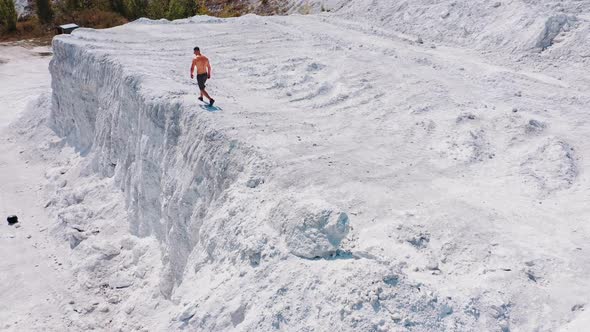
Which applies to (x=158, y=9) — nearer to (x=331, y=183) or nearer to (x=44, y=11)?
(x=44, y=11)

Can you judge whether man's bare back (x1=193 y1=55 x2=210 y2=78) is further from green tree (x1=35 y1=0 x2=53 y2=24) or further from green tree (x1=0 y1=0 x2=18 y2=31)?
green tree (x1=0 y1=0 x2=18 y2=31)

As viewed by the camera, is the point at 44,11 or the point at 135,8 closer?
the point at 135,8

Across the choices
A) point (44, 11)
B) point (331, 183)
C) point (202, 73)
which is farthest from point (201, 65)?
point (44, 11)

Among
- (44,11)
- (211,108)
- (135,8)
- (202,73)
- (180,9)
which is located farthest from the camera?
(44,11)

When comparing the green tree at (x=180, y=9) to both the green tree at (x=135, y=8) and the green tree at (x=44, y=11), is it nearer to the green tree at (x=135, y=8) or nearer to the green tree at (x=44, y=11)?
the green tree at (x=135, y=8)

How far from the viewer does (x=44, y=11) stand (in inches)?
1558

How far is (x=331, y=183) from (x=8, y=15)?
3866 cm

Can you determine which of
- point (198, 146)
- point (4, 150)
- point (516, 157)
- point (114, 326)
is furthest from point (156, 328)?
point (4, 150)

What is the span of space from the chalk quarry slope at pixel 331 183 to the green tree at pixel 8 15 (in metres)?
23.9

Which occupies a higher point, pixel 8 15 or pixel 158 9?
pixel 158 9

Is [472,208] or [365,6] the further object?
[365,6]

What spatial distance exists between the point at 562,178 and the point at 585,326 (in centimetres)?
420

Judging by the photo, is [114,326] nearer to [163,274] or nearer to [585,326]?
[163,274]

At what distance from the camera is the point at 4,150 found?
20844 millimetres
